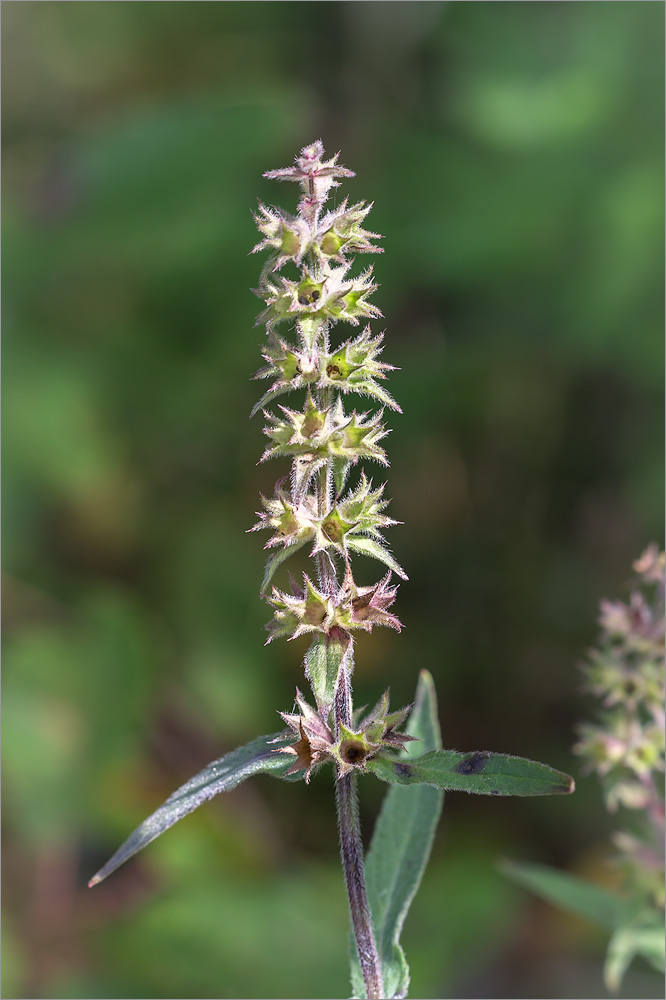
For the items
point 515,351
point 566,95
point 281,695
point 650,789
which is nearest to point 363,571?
point 281,695

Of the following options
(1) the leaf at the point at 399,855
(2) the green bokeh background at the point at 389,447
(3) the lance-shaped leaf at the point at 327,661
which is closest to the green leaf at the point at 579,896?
(1) the leaf at the point at 399,855

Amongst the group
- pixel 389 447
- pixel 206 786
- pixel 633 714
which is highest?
pixel 389 447

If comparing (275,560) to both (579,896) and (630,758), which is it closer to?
(630,758)

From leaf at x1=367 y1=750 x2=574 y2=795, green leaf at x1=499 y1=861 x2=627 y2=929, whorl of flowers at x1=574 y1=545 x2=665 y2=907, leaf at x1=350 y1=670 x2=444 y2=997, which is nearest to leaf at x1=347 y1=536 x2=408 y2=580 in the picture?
leaf at x1=367 y1=750 x2=574 y2=795

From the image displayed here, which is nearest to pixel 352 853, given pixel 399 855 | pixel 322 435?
pixel 399 855

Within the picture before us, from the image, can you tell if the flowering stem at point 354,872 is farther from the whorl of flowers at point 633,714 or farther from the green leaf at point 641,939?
the green leaf at point 641,939

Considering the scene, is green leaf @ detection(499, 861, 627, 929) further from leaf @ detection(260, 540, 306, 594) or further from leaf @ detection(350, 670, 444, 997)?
leaf @ detection(260, 540, 306, 594)

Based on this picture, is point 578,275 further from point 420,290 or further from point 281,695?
point 281,695

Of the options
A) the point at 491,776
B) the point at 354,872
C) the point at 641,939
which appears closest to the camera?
the point at 491,776
